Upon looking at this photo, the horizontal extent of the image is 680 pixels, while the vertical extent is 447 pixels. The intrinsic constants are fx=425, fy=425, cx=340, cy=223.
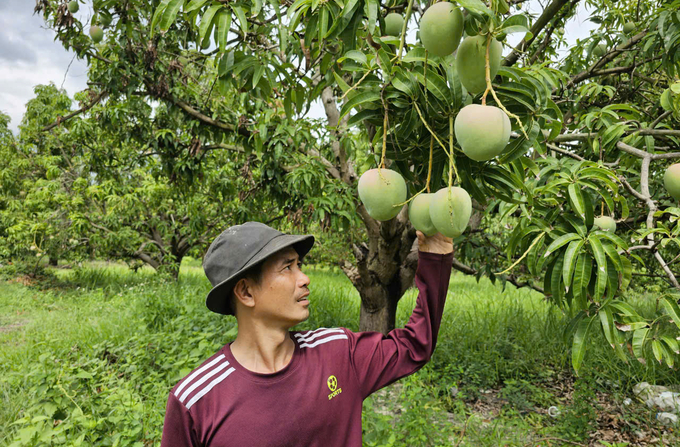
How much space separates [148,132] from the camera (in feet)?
12.3

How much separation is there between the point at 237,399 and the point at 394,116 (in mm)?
766

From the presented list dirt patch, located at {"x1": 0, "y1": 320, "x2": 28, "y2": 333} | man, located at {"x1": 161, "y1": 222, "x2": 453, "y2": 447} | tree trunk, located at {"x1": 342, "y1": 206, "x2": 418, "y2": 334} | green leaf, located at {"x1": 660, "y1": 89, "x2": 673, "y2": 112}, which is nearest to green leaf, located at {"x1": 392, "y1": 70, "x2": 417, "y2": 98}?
man, located at {"x1": 161, "y1": 222, "x2": 453, "y2": 447}

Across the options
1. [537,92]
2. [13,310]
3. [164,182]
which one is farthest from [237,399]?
[13,310]

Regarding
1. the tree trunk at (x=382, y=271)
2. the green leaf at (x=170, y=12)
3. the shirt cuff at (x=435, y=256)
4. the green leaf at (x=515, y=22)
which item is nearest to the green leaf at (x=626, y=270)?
the shirt cuff at (x=435, y=256)

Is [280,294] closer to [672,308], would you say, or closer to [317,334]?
[317,334]

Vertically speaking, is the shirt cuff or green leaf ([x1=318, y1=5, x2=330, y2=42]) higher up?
green leaf ([x1=318, y1=5, x2=330, y2=42])

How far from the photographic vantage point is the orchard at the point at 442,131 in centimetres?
76

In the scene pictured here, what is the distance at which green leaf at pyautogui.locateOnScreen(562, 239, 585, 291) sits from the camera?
3.60 feet

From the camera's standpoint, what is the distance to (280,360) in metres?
1.16

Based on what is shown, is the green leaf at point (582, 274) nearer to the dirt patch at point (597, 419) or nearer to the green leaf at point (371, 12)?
the green leaf at point (371, 12)

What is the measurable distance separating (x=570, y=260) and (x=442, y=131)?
0.54m

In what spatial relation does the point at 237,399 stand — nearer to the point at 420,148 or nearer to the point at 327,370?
the point at 327,370

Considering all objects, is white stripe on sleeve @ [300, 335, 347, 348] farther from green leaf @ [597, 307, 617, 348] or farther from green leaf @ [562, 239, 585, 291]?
green leaf @ [597, 307, 617, 348]

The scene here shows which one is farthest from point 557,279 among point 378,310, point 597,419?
point 597,419
